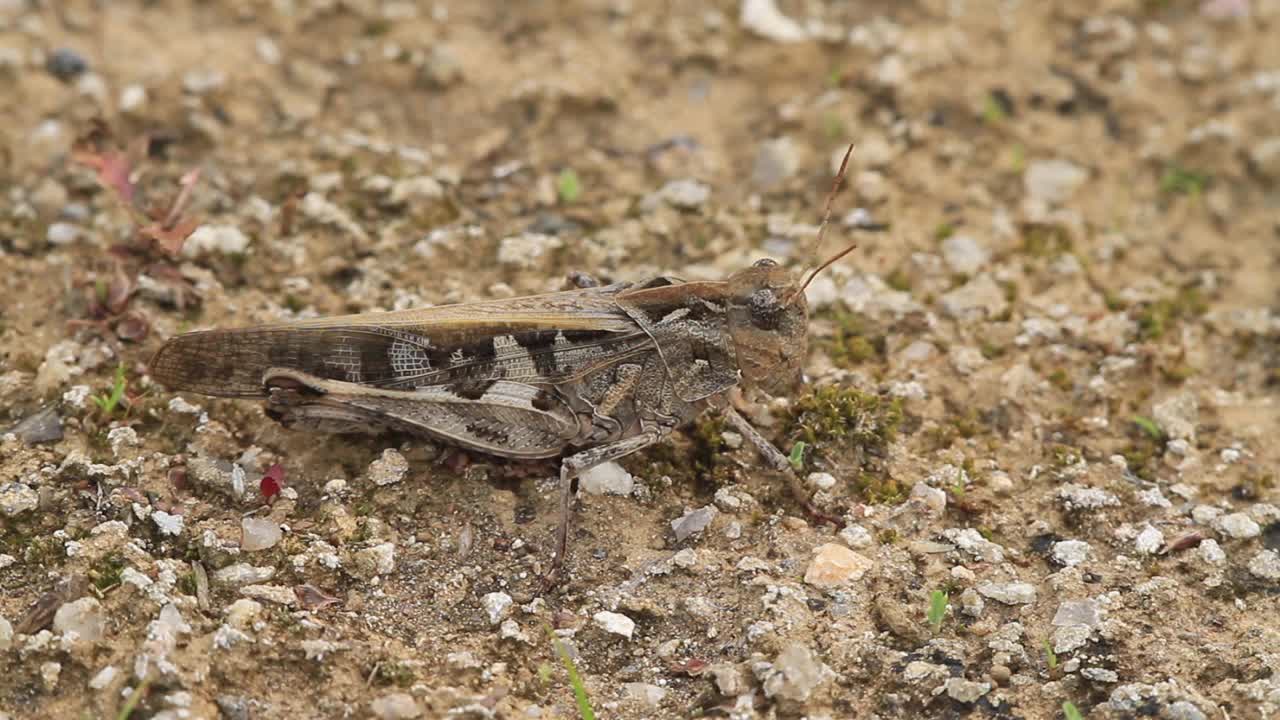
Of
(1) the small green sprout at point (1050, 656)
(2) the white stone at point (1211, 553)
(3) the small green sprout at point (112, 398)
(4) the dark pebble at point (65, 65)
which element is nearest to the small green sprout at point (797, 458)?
(1) the small green sprout at point (1050, 656)

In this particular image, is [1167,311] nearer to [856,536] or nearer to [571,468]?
[856,536]

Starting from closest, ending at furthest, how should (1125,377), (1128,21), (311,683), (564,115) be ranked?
(311,683), (1125,377), (564,115), (1128,21)

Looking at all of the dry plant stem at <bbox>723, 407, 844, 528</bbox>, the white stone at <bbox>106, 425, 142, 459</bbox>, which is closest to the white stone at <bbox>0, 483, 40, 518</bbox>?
the white stone at <bbox>106, 425, 142, 459</bbox>

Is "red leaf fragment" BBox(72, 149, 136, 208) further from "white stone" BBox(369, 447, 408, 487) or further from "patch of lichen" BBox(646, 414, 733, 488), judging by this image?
"patch of lichen" BBox(646, 414, 733, 488)

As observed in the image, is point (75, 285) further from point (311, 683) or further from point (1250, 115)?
point (1250, 115)

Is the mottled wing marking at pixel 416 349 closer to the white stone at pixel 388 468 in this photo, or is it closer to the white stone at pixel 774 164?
the white stone at pixel 388 468

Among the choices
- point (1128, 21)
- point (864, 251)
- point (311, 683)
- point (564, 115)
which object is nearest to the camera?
point (311, 683)

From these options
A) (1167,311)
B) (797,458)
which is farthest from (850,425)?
(1167,311)

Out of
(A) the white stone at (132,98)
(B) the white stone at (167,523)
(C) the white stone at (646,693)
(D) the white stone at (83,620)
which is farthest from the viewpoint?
(A) the white stone at (132,98)

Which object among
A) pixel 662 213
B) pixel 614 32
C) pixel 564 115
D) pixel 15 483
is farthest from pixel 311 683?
pixel 614 32
